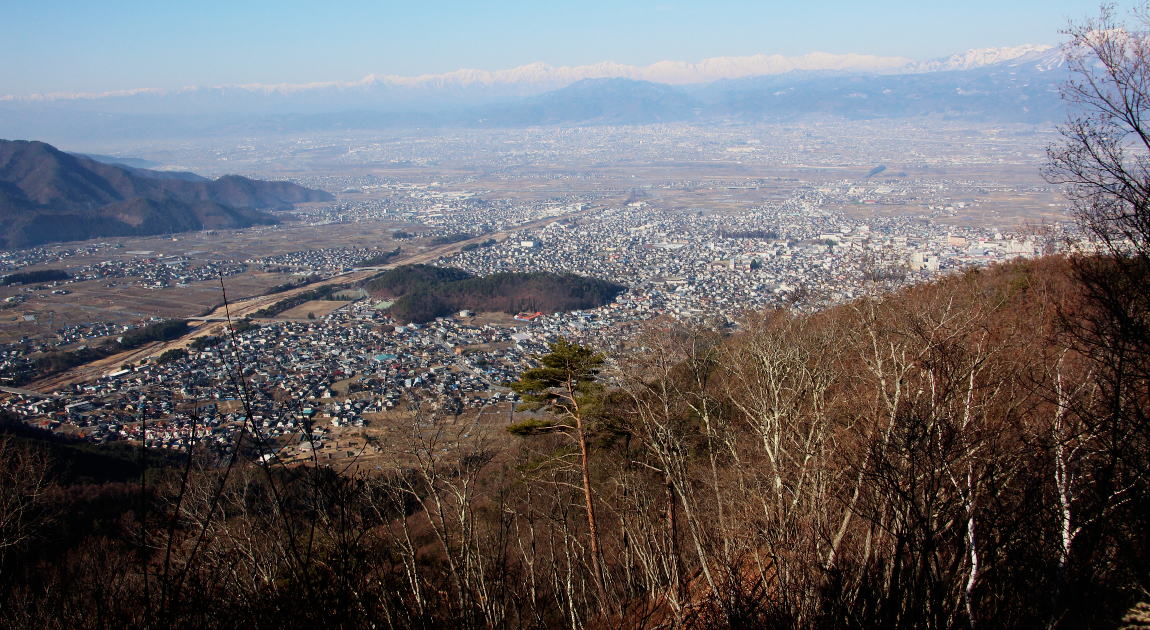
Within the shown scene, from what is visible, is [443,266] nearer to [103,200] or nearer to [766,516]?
[766,516]

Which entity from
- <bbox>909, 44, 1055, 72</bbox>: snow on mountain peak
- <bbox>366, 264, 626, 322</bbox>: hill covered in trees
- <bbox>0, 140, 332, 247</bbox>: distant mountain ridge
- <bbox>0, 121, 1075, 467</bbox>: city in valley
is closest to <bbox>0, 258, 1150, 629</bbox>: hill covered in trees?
<bbox>0, 121, 1075, 467</bbox>: city in valley

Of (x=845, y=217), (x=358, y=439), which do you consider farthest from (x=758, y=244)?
(x=358, y=439)

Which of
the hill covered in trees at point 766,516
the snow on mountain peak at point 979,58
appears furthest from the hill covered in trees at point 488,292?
the snow on mountain peak at point 979,58

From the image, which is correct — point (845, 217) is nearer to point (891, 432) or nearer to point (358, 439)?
Result: point (358, 439)

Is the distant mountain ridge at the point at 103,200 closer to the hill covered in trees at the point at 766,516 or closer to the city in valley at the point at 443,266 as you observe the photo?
the city in valley at the point at 443,266

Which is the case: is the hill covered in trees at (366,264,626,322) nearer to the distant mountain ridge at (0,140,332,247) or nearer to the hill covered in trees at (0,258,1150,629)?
the hill covered in trees at (0,258,1150,629)

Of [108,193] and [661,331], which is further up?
[108,193]

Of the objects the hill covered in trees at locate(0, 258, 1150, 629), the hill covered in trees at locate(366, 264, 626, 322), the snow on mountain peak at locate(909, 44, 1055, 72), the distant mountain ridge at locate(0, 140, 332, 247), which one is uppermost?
the snow on mountain peak at locate(909, 44, 1055, 72)
